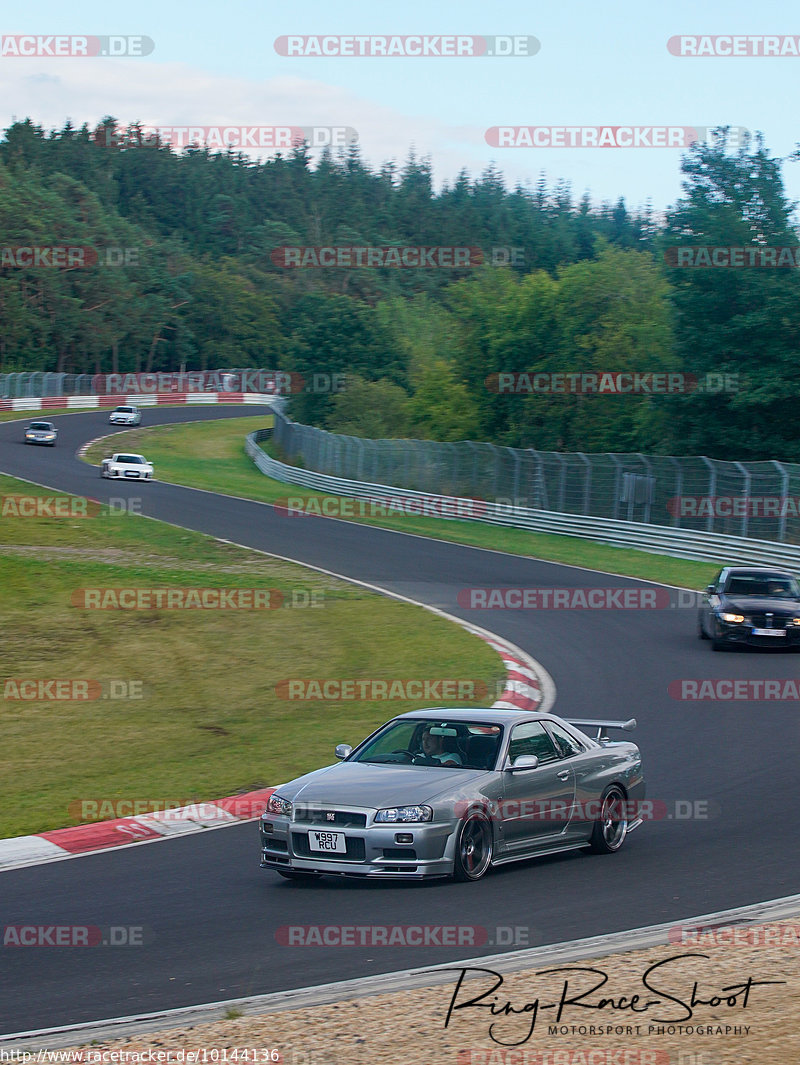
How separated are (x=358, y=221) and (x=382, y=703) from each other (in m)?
180

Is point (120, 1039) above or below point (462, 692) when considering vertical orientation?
above

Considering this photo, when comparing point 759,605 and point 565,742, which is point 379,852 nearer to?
point 565,742

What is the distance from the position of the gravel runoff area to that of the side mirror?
2707 mm

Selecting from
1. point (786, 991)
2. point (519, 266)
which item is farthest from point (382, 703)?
point (519, 266)

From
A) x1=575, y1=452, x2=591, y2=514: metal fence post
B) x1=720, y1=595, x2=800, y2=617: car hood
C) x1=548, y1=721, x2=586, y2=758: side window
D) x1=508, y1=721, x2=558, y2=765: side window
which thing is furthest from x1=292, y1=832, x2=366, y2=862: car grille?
x1=575, y1=452, x2=591, y2=514: metal fence post

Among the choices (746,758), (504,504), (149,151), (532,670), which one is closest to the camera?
(746,758)

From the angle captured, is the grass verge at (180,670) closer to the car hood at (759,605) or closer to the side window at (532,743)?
the side window at (532,743)

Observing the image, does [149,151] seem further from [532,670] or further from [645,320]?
[532,670]

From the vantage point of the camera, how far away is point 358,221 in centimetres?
18925

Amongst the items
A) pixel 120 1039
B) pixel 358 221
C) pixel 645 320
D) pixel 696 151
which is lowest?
pixel 120 1039

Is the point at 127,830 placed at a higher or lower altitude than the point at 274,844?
lower

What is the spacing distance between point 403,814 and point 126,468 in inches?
1649

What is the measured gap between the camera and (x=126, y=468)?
Answer: 48562mm

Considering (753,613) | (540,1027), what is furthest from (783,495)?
(540,1027)
